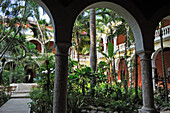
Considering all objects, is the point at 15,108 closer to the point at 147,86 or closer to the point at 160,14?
the point at 147,86

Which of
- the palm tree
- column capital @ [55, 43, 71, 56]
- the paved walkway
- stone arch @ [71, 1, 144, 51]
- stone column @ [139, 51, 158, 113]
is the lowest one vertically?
the paved walkway

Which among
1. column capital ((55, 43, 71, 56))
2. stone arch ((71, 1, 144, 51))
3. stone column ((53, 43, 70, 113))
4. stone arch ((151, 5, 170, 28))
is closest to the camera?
stone column ((53, 43, 70, 113))

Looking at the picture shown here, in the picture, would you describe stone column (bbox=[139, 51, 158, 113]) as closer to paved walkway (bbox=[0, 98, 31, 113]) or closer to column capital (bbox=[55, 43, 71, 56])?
column capital (bbox=[55, 43, 71, 56])

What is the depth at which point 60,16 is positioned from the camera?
146 inches

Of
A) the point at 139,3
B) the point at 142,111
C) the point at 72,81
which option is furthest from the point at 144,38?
the point at 72,81

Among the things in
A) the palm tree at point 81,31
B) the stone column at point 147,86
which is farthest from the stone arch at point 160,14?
the palm tree at point 81,31

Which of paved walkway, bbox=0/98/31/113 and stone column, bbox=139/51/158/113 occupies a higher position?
stone column, bbox=139/51/158/113

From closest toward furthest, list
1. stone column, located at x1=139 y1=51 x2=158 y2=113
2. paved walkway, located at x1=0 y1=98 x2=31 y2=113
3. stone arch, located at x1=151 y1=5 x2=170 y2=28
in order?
1. stone column, located at x1=139 y1=51 x2=158 y2=113
2. stone arch, located at x1=151 y1=5 x2=170 y2=28
3. paved walkway, located at x1=0 y1=98 x2=31 y2=113

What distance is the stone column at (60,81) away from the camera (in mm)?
3562

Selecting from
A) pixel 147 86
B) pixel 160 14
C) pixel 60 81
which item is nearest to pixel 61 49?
pixel 60 81

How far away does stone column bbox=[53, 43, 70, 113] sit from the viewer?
3562 millimetres

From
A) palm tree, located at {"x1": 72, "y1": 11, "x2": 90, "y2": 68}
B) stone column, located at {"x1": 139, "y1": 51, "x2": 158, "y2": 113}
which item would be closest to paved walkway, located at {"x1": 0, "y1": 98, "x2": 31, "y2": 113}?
stone column, located at {"x1": 139, "y1": 51, "x2": 158, "y2": 113}

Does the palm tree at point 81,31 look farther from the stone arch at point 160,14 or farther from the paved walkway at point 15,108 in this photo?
the stone arch at point 160,14

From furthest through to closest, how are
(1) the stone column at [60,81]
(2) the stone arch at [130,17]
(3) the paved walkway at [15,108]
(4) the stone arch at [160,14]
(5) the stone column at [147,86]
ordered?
(3) the paved walkway at [15,108] < (4) the stone arch at [160,14] < (2) the stone arch at [130,17] < (5) the stone column at [147,86] < (1) the stone column at [60,81]
